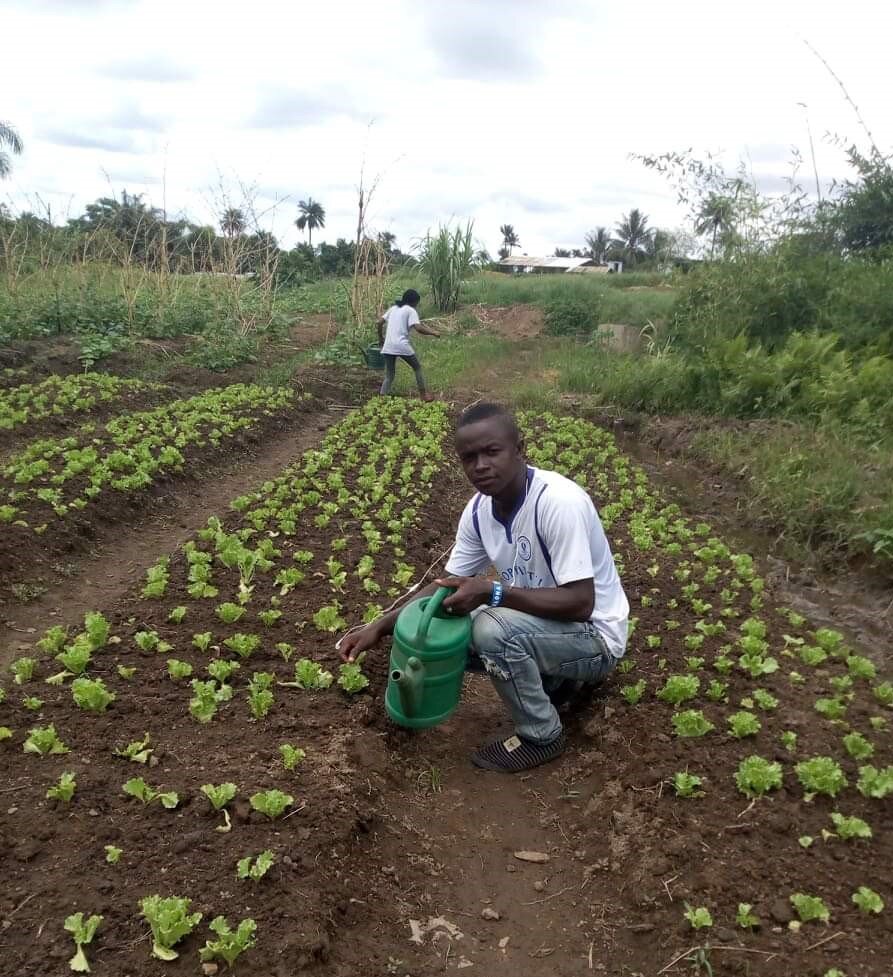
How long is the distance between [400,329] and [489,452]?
8862 millimetres

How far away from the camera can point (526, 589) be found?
3.27 meters

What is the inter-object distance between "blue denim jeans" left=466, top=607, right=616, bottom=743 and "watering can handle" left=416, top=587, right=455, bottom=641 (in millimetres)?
287

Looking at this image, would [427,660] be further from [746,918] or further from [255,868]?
[746,918]

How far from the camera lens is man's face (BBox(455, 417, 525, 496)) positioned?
3.19 metres

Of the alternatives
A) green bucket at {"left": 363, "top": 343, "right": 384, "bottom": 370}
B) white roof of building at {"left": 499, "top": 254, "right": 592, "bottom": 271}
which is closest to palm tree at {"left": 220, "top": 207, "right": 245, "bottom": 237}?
green bucket at {"left": 363, "top": 343, "right": 384, "bottom": 370}

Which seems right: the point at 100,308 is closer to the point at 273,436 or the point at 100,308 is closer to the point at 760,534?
the point at 273,436

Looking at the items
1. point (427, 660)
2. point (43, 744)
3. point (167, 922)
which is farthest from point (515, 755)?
point (43, 744)

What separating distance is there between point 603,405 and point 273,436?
486 cm

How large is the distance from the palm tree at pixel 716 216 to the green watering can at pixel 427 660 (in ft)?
35.3

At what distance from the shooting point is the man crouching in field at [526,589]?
10.6 feet

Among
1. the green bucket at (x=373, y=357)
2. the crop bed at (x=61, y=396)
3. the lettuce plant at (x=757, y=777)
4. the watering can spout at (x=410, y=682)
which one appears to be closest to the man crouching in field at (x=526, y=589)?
→ the watering can spout at (x=410, y=682)

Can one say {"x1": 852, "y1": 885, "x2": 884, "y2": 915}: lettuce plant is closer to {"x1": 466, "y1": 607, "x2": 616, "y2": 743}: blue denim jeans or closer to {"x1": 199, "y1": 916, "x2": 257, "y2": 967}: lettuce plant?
{"x1": 466, "y1": 607, "x2": 616, "y2": 743}: blue denim jeans

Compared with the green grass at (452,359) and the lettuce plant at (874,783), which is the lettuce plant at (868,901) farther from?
the green grass at (452,359)

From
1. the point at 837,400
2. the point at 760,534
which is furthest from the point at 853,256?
the point at 760,534
